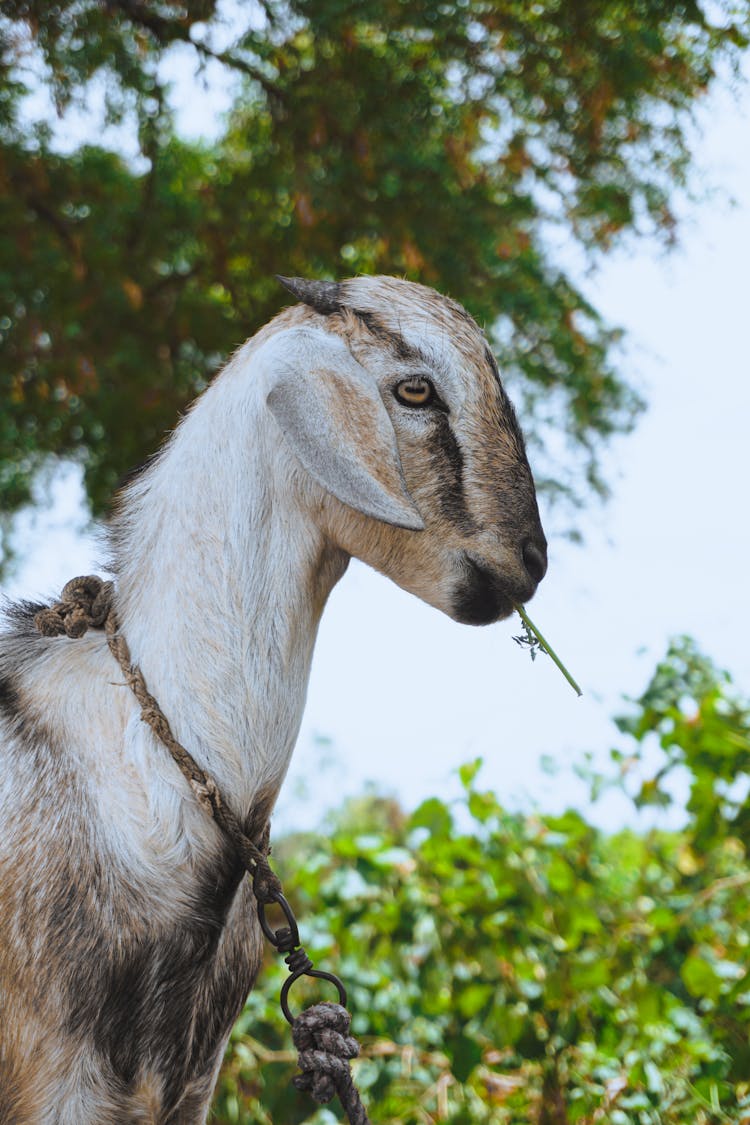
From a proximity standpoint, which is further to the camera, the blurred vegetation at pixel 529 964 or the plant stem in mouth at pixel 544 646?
the blurred vegetation at pixel 529 964

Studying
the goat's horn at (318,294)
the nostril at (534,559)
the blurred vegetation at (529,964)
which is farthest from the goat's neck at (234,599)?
the blurred vegetation at (529,964)

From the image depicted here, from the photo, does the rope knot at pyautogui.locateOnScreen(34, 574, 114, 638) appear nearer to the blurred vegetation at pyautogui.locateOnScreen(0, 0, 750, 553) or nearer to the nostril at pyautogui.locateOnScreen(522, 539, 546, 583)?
the nostril at pyautogui.locateOnScreen(522, 539, 546, 583)

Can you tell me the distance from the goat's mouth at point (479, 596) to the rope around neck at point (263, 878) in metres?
0.52

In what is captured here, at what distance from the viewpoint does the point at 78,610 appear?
1.94 metres

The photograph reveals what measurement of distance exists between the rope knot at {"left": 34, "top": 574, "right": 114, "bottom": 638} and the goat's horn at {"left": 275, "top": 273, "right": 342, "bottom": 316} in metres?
→ 0.66

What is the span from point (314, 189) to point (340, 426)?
2.98m

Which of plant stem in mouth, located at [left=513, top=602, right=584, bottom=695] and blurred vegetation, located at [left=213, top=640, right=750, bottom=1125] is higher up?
plant stem in mouth, located at [left=513, top=602, right=584, bottom=695]

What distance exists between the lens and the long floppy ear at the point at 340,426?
174 centimetres

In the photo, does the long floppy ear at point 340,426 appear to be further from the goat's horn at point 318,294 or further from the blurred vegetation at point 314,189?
the blurred vegetation at point 314,189

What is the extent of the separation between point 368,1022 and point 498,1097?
0.64 m

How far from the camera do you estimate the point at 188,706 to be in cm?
179

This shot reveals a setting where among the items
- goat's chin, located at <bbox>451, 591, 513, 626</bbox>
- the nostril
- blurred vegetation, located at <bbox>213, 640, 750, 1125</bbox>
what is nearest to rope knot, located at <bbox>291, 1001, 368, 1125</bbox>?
goat's chin, located at <bbox>451, 591, 513, 626</bbox>

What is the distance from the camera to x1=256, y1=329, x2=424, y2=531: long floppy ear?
1737 mm

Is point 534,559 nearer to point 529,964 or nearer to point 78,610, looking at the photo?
point 78,610
